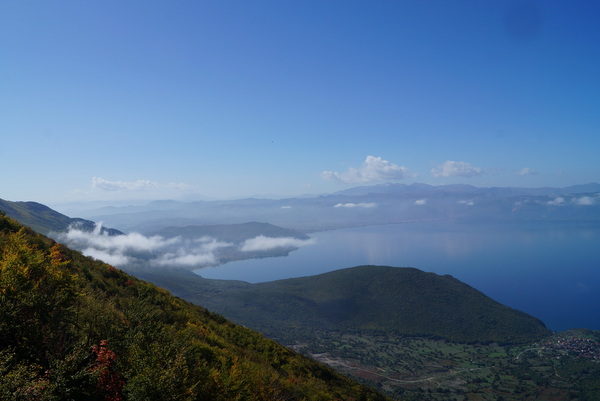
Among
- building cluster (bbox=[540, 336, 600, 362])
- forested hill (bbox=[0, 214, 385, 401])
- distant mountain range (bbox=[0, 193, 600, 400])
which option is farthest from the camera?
building cluster (bbox=[540, 336, 600, 362])

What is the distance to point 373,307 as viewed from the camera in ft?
518

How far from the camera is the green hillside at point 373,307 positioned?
5236 inches

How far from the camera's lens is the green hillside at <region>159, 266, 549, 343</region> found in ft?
436

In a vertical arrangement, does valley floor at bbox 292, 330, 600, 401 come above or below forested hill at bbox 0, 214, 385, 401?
below

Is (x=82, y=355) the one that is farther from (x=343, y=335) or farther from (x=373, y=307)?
(x=373, y=307)

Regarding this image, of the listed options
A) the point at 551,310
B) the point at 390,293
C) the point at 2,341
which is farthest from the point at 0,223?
the point at 551,310

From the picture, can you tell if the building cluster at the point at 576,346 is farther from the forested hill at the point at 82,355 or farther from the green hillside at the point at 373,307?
the forested hill at the point at 82,355

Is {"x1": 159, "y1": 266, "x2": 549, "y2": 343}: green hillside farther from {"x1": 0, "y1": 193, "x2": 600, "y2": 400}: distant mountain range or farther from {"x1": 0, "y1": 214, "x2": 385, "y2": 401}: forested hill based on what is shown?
{"x1": 0, "y1": 214, "x2": 385, "y2": 401}: forested hill

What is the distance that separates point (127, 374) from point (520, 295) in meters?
244

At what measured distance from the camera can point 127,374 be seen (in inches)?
339

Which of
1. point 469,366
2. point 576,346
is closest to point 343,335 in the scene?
point 469,366

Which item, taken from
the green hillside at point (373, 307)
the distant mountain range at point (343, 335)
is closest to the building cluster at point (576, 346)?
the distant mountain range at point (343, 335)

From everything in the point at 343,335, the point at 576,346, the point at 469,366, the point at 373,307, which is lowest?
the point at 343,335

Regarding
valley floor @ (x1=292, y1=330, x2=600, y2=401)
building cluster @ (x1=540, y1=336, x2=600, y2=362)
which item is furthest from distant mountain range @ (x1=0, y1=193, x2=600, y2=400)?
building cluster @ (x1=540, y1=336, x2=600, y2=362)
